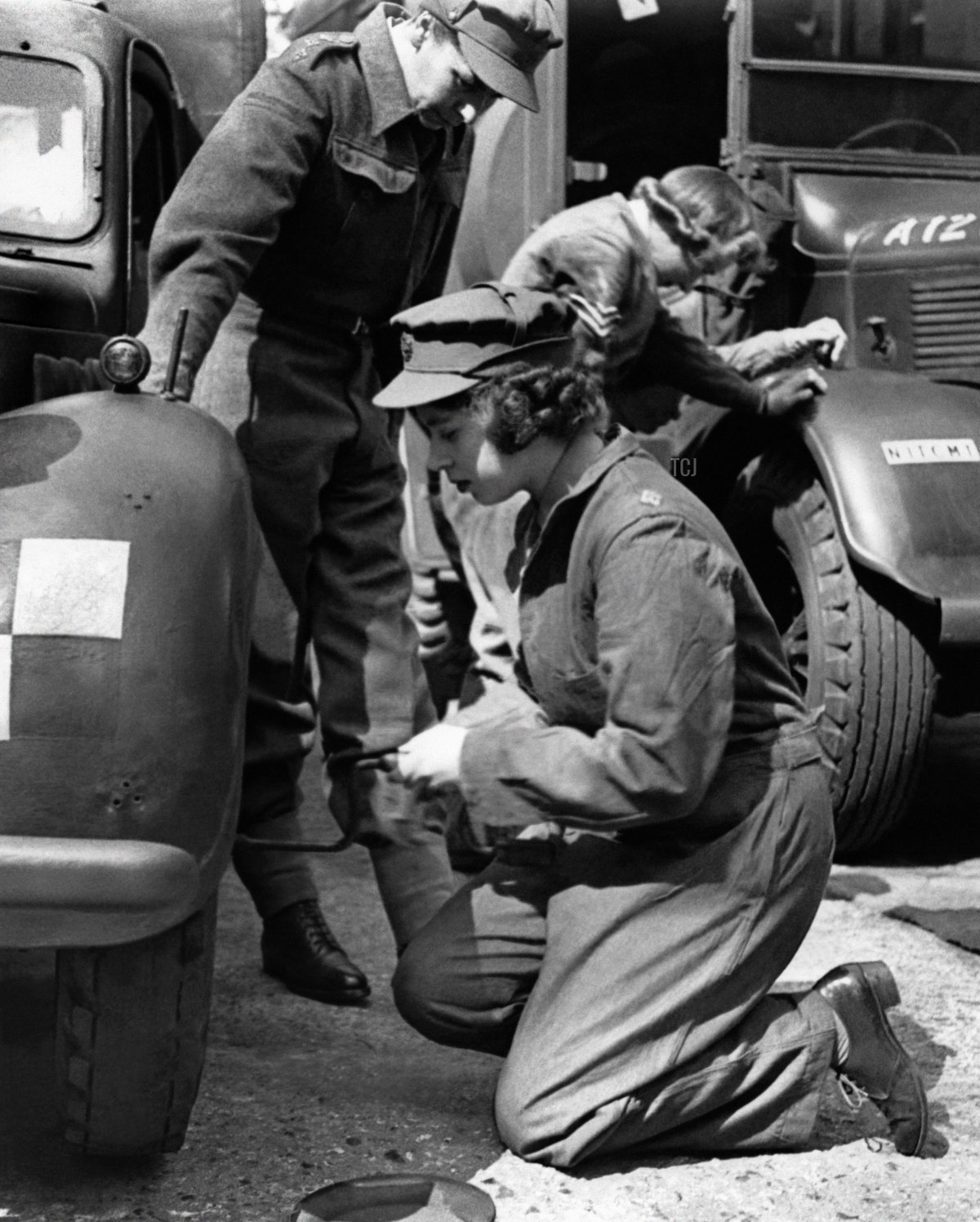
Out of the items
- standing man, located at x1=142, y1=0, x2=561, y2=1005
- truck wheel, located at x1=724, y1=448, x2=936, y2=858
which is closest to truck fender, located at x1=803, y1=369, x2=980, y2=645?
Answer: truck wheel, located at x1=724, y1=448, x2=936, y2=858

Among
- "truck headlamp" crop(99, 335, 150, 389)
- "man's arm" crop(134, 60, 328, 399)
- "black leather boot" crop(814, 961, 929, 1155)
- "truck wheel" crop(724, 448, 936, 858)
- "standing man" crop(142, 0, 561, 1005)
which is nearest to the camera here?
"truck headlamp" crop(99, 335, 150, 389)

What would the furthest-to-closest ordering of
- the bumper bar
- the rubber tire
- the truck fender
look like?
the truck fender → the rubber tire → the bumper bar

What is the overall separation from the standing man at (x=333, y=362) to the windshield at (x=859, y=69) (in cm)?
197

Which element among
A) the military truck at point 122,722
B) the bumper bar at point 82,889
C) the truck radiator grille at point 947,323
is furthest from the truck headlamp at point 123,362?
the truck radiator grille at point 947,323

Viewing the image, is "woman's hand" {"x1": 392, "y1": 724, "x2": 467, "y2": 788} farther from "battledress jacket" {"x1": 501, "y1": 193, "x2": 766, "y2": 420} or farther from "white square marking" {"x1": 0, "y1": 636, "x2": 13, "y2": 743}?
"battledress jacket" {"x1": 501, "y1": 193, "x2": 766, "y2": 420}

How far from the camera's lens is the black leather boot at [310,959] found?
11.3 feet

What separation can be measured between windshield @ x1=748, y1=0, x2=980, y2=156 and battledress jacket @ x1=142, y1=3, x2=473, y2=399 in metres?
1.95

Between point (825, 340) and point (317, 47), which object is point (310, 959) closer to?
point (317, 47)

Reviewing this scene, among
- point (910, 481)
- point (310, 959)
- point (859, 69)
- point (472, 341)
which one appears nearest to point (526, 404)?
point (472, 341)

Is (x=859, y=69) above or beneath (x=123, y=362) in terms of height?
above

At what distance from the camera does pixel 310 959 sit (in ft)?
11.4

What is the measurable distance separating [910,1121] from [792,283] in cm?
313

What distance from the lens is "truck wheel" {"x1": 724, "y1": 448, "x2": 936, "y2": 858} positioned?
170 inches

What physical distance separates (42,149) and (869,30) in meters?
2.82
